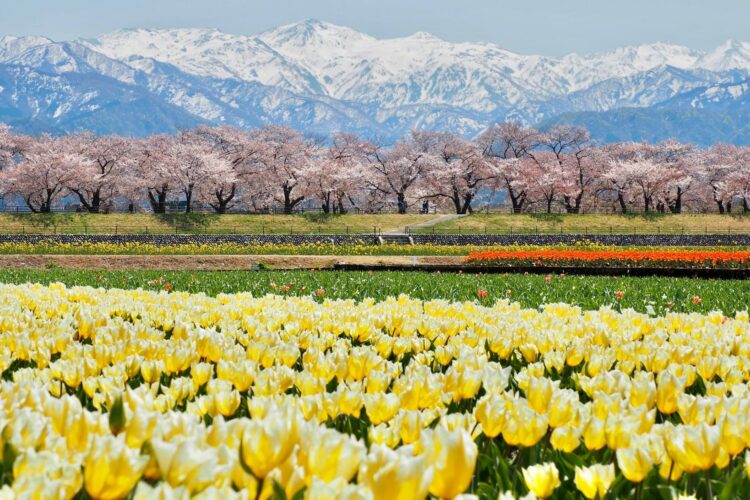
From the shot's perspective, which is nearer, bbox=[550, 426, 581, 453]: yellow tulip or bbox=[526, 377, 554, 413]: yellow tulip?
bbox=[550, 426, 581, 453]: yellow tulip

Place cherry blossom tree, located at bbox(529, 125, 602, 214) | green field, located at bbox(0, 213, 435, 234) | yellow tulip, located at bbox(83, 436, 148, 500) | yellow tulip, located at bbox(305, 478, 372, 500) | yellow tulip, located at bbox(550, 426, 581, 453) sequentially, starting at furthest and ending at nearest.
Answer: cherry blossom tree, located at bbox(529, 125, 602, 214) < green field, located at bbox(0, 213, 435, 234) < yellow tulip, located at bbox(550, 426, 581, 453) < yellow tulip, located at bbox(83, 436, 148, 500) < yellow tulip, located at bbox(305, 478, 372, 500)

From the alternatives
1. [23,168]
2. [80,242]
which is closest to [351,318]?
[80,242]

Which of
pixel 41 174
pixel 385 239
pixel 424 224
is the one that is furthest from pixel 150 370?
pixel 41 174

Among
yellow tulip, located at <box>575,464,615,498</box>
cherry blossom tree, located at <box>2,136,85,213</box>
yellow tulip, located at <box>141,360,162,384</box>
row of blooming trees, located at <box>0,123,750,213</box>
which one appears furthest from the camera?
row of blooming trees, located at <box>0,123,750,213</box>

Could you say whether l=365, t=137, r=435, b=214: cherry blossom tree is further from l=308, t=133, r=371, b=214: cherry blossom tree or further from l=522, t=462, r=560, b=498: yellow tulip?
l=522, t=462, r=560, b=498: yellow tulip

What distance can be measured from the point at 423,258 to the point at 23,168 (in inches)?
1658

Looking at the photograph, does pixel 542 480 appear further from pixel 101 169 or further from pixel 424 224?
pixel 101 169

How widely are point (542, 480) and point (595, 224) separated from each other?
54.8m

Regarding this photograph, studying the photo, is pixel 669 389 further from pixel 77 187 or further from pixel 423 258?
pixel 77 187

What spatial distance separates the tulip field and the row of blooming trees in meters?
57.2

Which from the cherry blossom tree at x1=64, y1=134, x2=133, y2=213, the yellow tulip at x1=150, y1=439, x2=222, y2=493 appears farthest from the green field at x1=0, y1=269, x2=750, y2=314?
the cherry blossom tree at x1=64, y1=134, x2=133, y2=213

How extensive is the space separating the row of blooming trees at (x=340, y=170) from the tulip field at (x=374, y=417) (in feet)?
188

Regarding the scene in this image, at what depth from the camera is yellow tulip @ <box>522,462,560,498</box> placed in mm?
1786

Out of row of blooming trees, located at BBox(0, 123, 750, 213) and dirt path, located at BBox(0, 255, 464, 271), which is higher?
row of blooming trees, located at BBox(0, 123, 750, 213)
